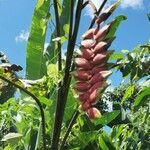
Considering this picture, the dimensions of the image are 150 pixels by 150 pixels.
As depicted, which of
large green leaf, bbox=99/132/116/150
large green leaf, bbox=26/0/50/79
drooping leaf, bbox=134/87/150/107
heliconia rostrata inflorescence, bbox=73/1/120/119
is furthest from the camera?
large green leaf, bbox=26/0/50/79

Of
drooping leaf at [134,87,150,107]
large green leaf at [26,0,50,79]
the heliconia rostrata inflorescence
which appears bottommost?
the heliconia rostrata inflorescence

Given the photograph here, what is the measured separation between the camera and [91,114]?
743 millimetres

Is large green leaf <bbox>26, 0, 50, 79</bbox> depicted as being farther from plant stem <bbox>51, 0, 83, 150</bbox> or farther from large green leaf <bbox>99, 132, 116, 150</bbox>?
plant stem <bbox>51, 0, 83, 150</bbox>

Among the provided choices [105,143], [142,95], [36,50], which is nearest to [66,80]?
[142,95]

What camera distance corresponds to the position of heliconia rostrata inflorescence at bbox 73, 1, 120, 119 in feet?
2.42

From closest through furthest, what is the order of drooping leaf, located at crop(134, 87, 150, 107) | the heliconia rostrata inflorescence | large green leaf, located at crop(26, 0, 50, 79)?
1. the heliconia rostrata inflorescence
2. drooping leaf, located at crop(134, 87, 150, 107)
3. large green leaf, located at crop(26, 0, 50, 79)

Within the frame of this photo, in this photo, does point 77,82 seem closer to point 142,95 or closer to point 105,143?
point 142,95

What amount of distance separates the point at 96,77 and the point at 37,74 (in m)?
2.08

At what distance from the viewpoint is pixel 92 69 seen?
2.48 feet

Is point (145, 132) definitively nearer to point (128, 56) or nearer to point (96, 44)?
point (128, 56)

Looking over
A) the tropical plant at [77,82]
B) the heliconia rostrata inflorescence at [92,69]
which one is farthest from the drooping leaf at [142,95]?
the heliconia rostrata inflorescence at [92,69]

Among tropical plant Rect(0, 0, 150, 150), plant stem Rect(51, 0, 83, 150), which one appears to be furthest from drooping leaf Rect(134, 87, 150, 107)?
plant stem Rect(51, 0, 83, 150)

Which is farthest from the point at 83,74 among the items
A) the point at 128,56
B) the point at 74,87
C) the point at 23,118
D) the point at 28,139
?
the point at 28,139

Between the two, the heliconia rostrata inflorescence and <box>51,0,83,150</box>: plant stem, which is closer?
the heliconia rostrata inflorescence
